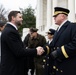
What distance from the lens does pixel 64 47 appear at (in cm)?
568

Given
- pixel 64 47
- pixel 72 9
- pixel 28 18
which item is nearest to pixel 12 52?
pixel 64 47

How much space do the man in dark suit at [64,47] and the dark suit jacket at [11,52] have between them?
2.11 ft

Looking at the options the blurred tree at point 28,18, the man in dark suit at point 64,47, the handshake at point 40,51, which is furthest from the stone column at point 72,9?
the blurred tree at point 28,18

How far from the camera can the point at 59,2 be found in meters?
32.8

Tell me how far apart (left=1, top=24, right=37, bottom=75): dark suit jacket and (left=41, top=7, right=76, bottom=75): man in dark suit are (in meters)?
0.64

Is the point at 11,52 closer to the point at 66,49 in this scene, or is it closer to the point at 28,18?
the point at 66,49

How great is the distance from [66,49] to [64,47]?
6cm

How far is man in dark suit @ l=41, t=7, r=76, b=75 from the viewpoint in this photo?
5674mm

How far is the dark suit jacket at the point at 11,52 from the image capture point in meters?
6.05

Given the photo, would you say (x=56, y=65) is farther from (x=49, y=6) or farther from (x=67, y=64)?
(x=49, y=6)

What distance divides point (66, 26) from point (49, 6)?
1110 inches

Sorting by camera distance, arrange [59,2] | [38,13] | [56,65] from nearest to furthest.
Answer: [56,65], [59,2], [38,13]

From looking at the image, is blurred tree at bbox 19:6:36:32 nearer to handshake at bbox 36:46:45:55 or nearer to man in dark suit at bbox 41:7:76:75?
handshake at bbox 36:46:45:55

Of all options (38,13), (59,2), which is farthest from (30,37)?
(38,13)
